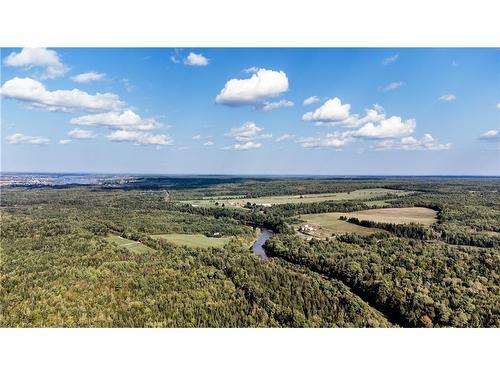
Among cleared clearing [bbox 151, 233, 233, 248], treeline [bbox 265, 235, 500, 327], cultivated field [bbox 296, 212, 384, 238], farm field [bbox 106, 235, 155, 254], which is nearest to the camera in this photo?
treeline [bbox 265, 235, 500, 327]

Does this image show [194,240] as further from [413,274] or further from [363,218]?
[363,218]

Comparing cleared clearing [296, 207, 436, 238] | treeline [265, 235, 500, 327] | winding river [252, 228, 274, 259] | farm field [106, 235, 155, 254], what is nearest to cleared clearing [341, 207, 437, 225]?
cleared clearing [296, 207, 436, 238]

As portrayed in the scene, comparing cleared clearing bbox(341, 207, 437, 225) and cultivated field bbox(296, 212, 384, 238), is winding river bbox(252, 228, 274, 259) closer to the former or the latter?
cultivated field bbox(296, 212, 384, 238)

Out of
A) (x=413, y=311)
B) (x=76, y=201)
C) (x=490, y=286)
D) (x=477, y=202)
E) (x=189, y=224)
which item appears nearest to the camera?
(x=413, y=311)

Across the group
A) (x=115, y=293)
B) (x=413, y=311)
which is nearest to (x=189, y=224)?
(x=115, y=293)

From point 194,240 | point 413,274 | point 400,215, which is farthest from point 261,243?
point 400,215

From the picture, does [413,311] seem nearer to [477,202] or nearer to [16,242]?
[16,242]
